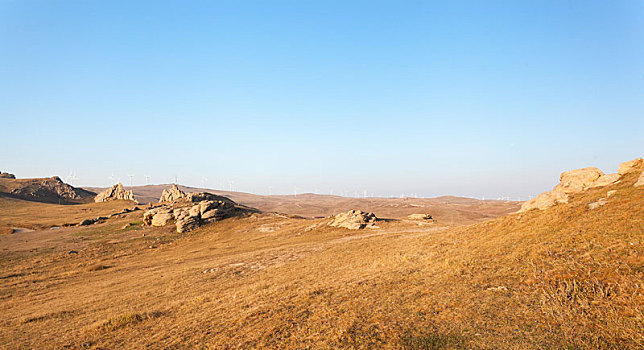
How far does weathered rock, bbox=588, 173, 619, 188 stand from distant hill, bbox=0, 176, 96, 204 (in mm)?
155216

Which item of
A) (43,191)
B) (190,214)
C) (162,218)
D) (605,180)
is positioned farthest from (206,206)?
(43,191)

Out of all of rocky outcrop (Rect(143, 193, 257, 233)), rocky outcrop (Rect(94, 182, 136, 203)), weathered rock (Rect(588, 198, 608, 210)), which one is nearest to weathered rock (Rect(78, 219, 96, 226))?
rocky outcrop (Rect(143, 193, 257, 233))

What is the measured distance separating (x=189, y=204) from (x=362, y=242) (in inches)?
1811

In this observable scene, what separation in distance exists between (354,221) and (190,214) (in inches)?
1240

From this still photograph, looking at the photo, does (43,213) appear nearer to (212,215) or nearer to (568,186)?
(212,215)

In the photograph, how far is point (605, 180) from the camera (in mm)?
23672

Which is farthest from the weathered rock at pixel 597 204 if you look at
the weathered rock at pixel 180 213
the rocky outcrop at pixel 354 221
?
the weathered rock at pixel 180 213

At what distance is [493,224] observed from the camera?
24.6m

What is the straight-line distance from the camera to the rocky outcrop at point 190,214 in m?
55.1

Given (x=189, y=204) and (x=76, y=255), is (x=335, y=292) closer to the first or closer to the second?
(x=76, y=255)

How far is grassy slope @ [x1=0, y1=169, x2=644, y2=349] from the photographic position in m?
8.87

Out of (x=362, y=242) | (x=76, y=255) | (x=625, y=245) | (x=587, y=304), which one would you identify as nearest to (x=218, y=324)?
(x=587, y=304)

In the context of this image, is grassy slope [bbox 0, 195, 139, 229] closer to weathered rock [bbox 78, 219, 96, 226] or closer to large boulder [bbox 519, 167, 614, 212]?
weathered rock [bbox 78, 219, 96, 226]

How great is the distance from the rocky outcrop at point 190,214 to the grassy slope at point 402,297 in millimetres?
27896
